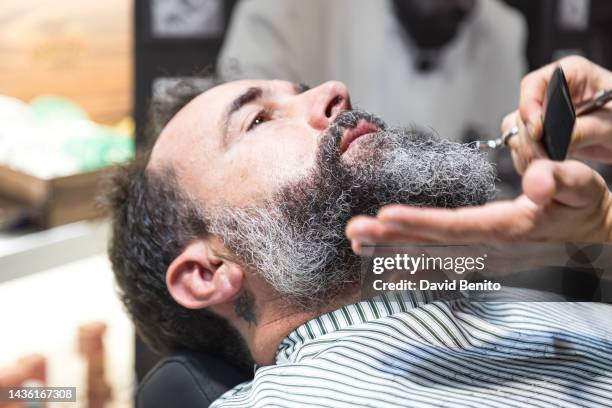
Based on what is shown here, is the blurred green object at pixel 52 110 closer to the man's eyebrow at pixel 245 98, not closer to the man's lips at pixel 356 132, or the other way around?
the man's eyebrow at pixel 245 98

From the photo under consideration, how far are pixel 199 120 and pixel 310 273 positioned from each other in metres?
0.44

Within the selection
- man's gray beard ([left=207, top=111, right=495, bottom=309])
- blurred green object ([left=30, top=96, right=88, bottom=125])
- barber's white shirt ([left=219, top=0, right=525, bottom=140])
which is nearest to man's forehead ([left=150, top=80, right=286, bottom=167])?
man's gray beard ([left=207, top=111, right=495, bottom=309])

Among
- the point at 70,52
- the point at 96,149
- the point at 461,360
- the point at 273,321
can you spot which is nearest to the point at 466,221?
the point at 461,360

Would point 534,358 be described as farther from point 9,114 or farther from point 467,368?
point 9,114

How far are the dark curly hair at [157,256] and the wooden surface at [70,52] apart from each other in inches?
43.5

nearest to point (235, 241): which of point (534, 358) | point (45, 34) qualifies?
point (534, 358)

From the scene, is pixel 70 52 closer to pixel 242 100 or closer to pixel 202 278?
pixel 242 100

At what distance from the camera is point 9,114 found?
2279 mm

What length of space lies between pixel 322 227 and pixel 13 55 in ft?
5.53

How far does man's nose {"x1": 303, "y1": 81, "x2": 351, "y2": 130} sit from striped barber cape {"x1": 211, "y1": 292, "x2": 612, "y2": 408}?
1.34ft

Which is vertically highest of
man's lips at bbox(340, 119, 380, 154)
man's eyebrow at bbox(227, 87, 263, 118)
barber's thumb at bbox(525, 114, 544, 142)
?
man's eyebrow at bbox(227, 87, 263, 118)

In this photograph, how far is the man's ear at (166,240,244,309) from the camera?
1.25 meters

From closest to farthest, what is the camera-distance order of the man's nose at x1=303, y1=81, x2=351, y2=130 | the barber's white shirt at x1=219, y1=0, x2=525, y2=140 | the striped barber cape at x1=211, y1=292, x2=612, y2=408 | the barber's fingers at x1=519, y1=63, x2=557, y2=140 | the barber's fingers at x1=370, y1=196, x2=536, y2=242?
1. the barber's fingers at x1=370, y1=196, x2=536, y2=242
2. the striped barber cape at x1=211, y1=292, x2=612, y2=408
3. the barber's fingers at x1=519, y1=63, x2=557, y2=140
4. the man's nose at x1=303, y1=81, x2=351, y2=130
5. the barber's white shirt at x1=219, y1=0, x2=525, y2=140

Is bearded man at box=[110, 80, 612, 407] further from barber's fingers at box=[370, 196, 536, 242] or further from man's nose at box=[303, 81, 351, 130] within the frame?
barber's fingers at box=[370, 196, 536, 242]
